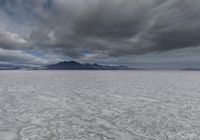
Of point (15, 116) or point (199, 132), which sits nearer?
point (199, 132)

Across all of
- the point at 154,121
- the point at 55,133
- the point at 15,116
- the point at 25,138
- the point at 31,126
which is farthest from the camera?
the point at 15,116

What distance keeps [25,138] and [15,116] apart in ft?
6.81

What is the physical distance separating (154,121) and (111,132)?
1.90m

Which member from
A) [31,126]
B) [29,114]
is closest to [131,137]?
[31,126]

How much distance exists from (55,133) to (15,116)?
97.4 inches

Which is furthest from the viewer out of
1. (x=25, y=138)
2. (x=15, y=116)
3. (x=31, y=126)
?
(x=15, y=116)

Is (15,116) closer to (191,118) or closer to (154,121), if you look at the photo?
(154,121)

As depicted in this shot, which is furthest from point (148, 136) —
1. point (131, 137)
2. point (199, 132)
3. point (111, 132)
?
point (199, 132)

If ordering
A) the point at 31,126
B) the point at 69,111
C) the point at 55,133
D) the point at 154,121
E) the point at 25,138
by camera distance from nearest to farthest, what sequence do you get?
1. the point at 25,138
2. the point at 55,133
3. the point at 31,126
4. the point at 154,121
5. the point at 69,111

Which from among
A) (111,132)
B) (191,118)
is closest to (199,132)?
(191,118)

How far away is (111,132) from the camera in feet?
11.9

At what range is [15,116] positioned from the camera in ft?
15.6

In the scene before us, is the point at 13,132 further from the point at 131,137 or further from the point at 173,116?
the point at 173,116

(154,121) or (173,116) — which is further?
(173,116)
